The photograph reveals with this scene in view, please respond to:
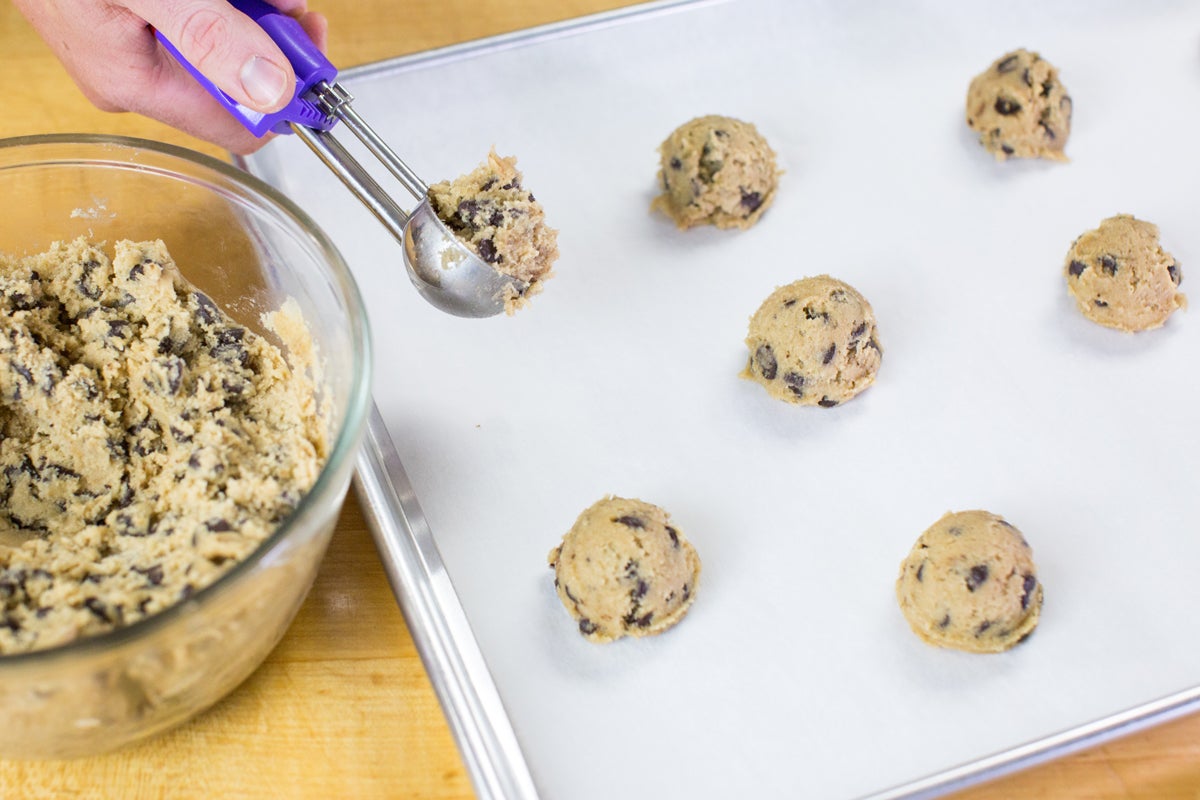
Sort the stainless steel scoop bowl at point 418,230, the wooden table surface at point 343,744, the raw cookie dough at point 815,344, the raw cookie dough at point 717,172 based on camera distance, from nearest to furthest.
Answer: the wooden table surface at point 343,744 → the stainless steel scoop bowl at point 418,230 → the raw cookie dough at point 815,344 → the raw cookie dough at point 717,172

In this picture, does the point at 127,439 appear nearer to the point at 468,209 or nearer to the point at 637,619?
the point at 468,209

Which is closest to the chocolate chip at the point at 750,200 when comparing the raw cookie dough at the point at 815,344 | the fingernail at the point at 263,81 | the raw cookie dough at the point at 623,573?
the raw cookie dough at the point at 815,344

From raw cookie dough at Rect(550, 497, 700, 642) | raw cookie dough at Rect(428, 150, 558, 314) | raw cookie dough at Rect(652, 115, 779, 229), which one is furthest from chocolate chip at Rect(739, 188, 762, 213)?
raw cookie dough at Rect(550, 497, 700, 642)

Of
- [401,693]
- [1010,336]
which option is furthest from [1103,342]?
[401,693]

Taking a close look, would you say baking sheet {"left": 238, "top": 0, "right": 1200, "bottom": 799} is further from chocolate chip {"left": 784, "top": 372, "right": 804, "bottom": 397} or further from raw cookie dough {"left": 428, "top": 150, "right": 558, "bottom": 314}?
raw cookie dough {"left": 428, "top": 150, "right": 558, "bottom": 314}

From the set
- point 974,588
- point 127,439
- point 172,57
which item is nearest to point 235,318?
point 127,439

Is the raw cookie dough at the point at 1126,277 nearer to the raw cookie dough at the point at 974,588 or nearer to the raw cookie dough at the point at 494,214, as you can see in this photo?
the raw cookie dough at the point at 974,588
